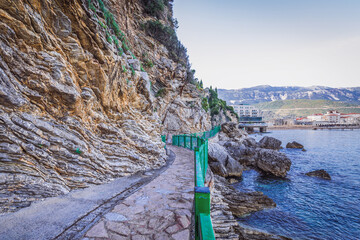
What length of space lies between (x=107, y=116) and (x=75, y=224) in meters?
4.50

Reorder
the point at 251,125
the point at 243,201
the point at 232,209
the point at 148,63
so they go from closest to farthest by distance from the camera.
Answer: the point at 232,209 < the point at 243,201 < the point at 148,63 < the point at 251,125

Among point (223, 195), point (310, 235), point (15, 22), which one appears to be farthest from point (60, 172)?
point (310, 235)

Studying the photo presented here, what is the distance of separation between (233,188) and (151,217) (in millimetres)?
9657

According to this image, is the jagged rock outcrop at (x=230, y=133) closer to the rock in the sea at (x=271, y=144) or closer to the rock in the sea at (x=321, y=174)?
the rock in the sea at (x=271, y=144)

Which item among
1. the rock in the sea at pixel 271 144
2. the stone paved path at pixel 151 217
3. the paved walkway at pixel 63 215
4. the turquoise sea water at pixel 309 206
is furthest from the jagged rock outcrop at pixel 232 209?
the rock in the sea at pixel 271 144

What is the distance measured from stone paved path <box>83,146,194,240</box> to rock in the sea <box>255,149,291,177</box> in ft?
48.1

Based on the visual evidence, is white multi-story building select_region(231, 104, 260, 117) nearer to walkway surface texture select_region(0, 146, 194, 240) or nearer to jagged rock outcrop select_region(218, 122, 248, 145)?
jagged rock outcrop select_region(218, 122, 248, 145)

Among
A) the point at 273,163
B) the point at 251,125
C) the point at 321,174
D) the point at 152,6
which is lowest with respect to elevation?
the point at 321,174

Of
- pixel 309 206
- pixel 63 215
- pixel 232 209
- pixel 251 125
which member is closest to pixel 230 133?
pixel 309 206

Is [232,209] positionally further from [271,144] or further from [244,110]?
[244,110]

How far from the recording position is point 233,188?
11.8m

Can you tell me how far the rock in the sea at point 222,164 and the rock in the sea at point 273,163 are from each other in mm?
3295

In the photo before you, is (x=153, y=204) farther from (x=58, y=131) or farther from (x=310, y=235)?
(x=310, y=235)

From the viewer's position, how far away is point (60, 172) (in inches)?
187
